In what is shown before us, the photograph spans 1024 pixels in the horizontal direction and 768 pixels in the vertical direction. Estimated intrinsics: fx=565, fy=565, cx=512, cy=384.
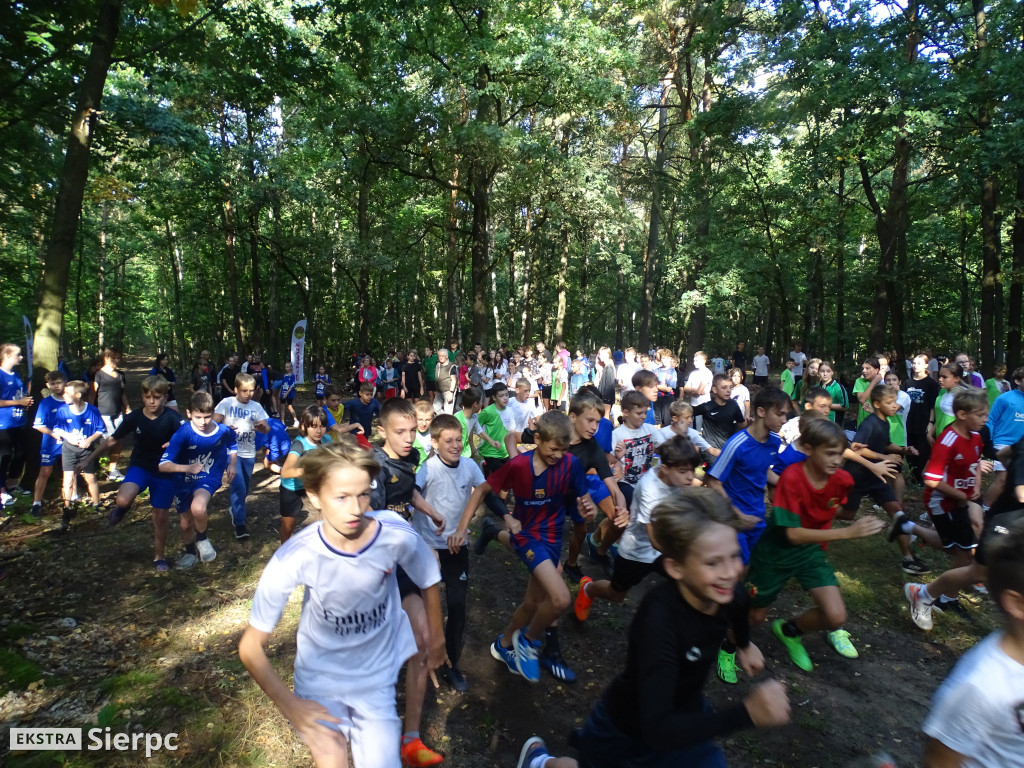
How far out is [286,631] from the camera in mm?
5027

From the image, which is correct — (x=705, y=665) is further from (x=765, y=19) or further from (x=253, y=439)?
(x=765, y=19)

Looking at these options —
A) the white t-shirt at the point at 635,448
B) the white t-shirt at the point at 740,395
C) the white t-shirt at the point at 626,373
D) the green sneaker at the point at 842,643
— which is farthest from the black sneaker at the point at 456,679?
the white t-shirt at the point at 626,373

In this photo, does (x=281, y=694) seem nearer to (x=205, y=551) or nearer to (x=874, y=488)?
(x=205, y=551)

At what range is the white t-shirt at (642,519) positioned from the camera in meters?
4.45

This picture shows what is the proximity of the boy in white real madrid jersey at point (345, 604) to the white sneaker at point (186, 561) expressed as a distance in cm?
451

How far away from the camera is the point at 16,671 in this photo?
4.09 metres

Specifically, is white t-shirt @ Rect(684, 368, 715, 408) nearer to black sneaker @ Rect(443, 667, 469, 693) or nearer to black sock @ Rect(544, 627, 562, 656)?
black sock @ Rect(544, 627, 562, 656)

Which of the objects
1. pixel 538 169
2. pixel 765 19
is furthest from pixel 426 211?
pixel 765 19

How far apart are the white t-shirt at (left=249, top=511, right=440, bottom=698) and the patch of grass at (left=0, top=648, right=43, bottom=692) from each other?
2.94 m

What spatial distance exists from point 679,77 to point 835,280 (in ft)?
37.1

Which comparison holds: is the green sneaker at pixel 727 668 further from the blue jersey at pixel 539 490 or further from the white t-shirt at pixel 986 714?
the white t-shirt at pixel 986 714

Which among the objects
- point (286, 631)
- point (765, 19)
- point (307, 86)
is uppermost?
point (765, 19)

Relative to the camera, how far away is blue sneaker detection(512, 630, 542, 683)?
425cm

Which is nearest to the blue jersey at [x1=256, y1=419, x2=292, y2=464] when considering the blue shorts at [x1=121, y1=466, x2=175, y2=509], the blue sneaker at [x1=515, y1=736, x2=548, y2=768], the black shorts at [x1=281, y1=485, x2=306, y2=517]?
the black shorts at [x1=281, y1=485, x2=306, y2=517]
